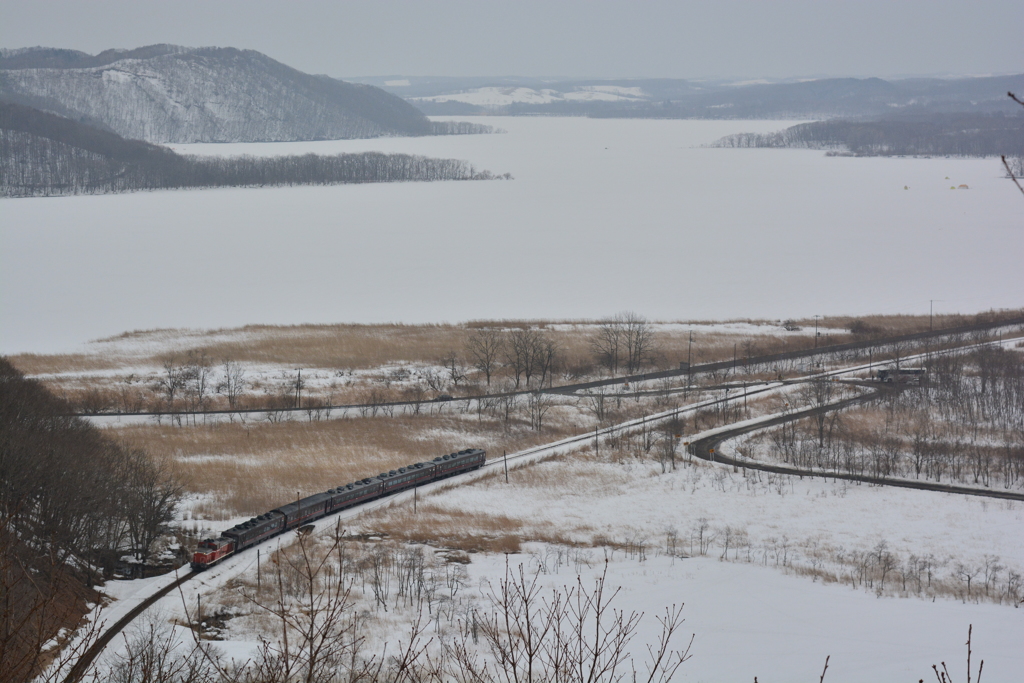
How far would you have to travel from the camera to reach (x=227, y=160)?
191500 mm

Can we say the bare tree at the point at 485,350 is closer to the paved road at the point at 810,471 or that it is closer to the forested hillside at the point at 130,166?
the paved road at the point at 810,471

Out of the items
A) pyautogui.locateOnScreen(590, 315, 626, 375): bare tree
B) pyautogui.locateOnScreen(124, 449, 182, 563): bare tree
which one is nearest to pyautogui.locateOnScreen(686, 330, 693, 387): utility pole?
pyautogui.locateOnScreen(590, 315, 626, 375): bare tree

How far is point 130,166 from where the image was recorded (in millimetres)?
175125

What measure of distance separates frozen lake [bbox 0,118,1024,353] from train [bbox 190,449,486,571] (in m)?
33.9

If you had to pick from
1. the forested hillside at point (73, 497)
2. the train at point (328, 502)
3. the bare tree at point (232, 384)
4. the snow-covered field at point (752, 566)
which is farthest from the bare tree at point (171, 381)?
the snow-covered field at point (752, 566)

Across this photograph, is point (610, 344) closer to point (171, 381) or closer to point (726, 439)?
point (726, 439)

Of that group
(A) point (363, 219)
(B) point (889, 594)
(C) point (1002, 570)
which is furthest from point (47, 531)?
(A) point (363, 219)

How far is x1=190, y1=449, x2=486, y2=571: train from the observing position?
2722 centimetres

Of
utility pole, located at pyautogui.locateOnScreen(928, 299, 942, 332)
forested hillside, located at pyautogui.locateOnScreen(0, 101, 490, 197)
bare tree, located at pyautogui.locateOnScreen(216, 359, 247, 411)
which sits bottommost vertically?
bare tree, located at pyautogui.locateOnScreen(216, 359, 247, 411)

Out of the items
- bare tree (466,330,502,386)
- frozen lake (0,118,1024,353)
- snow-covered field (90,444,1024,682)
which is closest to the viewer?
snow-covered field (90,444,1024,682)

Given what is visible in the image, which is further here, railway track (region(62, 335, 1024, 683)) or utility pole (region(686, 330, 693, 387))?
utility pole (region(686, 330, 693, 387))

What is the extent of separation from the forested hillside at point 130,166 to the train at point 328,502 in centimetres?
14274

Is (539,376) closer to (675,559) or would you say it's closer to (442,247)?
(675,559)

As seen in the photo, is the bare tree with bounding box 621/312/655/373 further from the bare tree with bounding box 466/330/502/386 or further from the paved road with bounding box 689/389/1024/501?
the paved road with bounding box 689/389/1024/501
